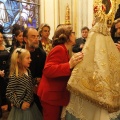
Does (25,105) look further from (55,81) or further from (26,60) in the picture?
(55,81)

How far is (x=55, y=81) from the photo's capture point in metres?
2.21

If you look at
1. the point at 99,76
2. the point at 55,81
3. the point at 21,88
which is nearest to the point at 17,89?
the point at 21,88

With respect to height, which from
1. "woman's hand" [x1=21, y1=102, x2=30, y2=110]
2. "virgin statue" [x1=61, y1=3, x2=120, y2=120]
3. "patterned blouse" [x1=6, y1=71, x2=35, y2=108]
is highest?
"virgin statue" [x1=61, y1=3, x2=120, y2=120]

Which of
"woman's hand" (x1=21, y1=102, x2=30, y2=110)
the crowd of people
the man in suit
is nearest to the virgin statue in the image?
the crowd of people

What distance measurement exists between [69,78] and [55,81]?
0.26 m

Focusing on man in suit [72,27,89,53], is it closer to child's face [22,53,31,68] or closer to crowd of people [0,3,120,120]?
crowd of people [0,3,120,120]

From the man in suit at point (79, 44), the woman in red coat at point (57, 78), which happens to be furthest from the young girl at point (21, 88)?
the man in suit at point (79, 44)

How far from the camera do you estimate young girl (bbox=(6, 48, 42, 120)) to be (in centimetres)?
270

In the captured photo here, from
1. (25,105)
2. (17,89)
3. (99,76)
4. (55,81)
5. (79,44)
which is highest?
(79,44)

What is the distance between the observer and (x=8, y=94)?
2701mm

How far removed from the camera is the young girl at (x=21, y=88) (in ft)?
8.84

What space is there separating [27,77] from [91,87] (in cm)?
115

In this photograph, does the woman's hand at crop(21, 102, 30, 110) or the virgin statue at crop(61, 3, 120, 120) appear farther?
the woman's hand at crop(21, 102, 30, 110)

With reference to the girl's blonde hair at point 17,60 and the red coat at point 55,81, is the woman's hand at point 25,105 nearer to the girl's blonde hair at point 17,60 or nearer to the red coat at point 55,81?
the girl's blonde hair at point 17,60
